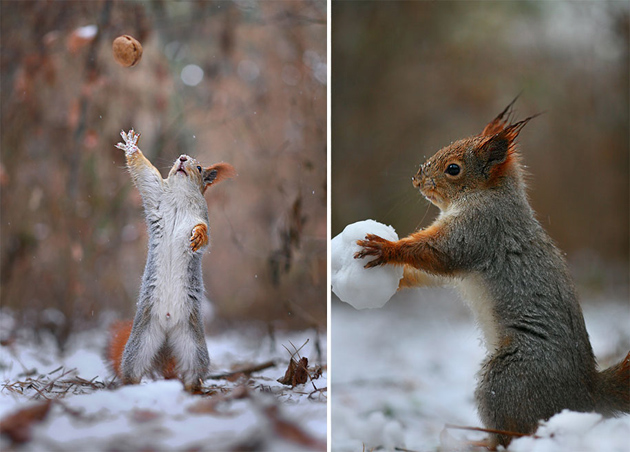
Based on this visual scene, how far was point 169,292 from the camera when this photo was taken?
1.00 m

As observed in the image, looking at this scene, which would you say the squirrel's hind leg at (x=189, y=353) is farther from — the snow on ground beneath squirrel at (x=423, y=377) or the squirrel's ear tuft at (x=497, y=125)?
the squirrel's ear tuft at (x=497, y=125)

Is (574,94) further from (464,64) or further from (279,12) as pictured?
(279,12)

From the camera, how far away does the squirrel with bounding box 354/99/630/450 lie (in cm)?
86

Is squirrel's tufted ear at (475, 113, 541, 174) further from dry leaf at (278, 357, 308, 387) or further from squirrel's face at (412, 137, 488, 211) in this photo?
dry leaf at (278, 357, 308, 387)

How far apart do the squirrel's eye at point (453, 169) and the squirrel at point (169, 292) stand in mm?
426

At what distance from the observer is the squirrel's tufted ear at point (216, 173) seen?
108 cm

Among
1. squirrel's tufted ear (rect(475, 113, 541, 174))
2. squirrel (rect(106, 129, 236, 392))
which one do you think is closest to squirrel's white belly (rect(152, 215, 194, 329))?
squirrel (rect(106, 129, 236, 392))

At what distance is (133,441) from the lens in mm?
822

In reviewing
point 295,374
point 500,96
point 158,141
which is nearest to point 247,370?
point 295,374

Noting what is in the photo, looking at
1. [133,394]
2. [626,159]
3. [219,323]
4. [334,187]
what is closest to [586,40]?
[626,159]

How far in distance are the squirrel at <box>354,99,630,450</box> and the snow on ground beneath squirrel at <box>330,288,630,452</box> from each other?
0.13ft

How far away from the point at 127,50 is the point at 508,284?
0.84 meters

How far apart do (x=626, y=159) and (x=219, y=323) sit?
129 cm

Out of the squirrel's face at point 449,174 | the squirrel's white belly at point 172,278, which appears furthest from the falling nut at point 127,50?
the squirrel's face at point 449,174
